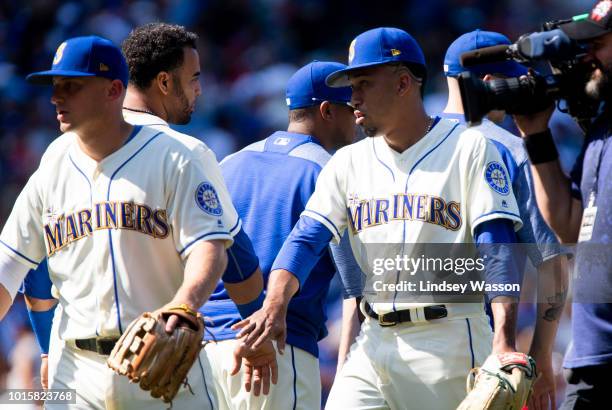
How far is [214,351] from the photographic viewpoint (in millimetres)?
5246

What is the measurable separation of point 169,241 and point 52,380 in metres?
0.72

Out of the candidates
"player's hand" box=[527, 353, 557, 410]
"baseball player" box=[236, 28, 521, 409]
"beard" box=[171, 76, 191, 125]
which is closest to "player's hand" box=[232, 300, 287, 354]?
"baseball player" box=[236, 28, 521, 409]

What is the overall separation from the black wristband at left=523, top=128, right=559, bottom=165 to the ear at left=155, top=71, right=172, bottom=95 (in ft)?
6.68

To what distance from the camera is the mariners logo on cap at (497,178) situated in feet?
14.5

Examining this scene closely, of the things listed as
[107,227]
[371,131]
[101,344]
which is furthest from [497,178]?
[101,344]

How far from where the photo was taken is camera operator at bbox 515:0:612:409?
3680 mm

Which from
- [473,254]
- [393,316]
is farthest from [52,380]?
[473,254]

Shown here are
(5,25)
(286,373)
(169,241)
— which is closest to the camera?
(169,241)

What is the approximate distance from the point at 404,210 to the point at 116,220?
115 centimetres

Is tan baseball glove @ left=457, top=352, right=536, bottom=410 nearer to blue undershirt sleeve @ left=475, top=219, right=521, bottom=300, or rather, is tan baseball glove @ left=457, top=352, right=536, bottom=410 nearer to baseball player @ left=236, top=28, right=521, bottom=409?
baseball player @ left=236, top=28, right=521, bottom=409

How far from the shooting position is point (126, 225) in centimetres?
413

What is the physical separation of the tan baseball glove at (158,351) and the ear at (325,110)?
2092mm

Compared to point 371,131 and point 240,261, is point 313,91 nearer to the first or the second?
point 371,131

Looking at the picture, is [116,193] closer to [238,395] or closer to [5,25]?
[238,395]
